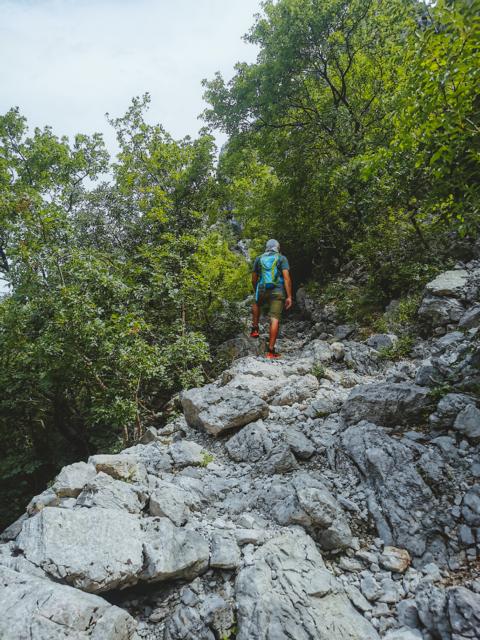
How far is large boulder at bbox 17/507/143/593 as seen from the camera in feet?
10.1

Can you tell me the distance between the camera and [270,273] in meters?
9.45

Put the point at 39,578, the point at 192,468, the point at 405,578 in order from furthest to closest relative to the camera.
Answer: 1. the point at 192,468
2. the point at 405,578
3. the point at 39,578

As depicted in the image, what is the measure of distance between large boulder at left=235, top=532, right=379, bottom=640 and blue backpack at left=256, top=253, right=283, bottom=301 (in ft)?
22.0

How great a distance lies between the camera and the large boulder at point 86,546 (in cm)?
308

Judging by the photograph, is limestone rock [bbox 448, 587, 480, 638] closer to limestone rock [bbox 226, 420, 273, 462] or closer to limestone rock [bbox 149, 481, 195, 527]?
limestone rock [bbox 149, 481, 195, 527]

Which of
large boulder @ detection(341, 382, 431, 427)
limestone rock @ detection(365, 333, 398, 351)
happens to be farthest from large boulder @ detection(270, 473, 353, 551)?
limestone rock @ detection(365, 333, 398, 351)

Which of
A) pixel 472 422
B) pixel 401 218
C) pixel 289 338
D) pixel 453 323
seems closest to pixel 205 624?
pixel 472 422

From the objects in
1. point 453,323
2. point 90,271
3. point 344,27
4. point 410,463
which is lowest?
point 410,463

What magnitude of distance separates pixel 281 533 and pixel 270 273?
672 centimetres

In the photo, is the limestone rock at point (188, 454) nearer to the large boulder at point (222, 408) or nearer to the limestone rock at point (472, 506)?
the large boulder at point (222, 408)

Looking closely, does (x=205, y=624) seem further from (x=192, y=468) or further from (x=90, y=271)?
(x=90, y=271)

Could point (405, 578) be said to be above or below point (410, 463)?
below

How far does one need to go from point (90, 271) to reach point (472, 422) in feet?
26.6

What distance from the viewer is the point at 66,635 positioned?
258 cm
